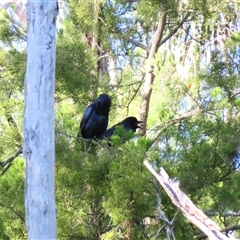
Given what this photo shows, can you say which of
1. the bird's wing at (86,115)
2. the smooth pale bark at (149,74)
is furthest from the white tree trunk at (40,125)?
the bird's wing at (86,115)

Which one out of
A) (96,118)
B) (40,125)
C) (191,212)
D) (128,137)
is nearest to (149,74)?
(96,118)

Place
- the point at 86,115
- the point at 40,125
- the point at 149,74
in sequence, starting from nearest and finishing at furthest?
the point at 40,125 < the point at 149,74 < the point at 86,115

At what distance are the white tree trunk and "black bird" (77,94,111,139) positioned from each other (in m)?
3.30

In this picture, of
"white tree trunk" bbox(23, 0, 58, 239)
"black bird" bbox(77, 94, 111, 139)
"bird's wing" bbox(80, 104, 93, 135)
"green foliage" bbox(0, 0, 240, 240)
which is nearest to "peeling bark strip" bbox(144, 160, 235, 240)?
"white tree trunk" bbox(23, 0, 58, 239)

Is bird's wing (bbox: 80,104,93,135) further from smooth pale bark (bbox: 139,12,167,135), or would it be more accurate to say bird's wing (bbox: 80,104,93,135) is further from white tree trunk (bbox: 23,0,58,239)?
white tree trunk (bbox: 23,0,58,239)

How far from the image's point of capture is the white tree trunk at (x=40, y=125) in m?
3.60

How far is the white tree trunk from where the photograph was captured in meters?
3.60

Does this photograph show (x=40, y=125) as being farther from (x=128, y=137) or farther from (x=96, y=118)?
(x=96, y=118)

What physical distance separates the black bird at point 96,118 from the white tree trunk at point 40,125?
330 centimetres

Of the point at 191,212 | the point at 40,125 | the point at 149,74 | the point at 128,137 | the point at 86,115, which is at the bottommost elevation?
the point at 191,212

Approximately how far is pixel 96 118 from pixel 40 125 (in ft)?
12.3

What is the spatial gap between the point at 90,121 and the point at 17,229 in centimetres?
187

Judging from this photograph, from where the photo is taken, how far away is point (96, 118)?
24.2 ft

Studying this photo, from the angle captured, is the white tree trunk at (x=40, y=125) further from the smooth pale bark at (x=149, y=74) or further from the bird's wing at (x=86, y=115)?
the bird's wing at (x=86, y=115)
